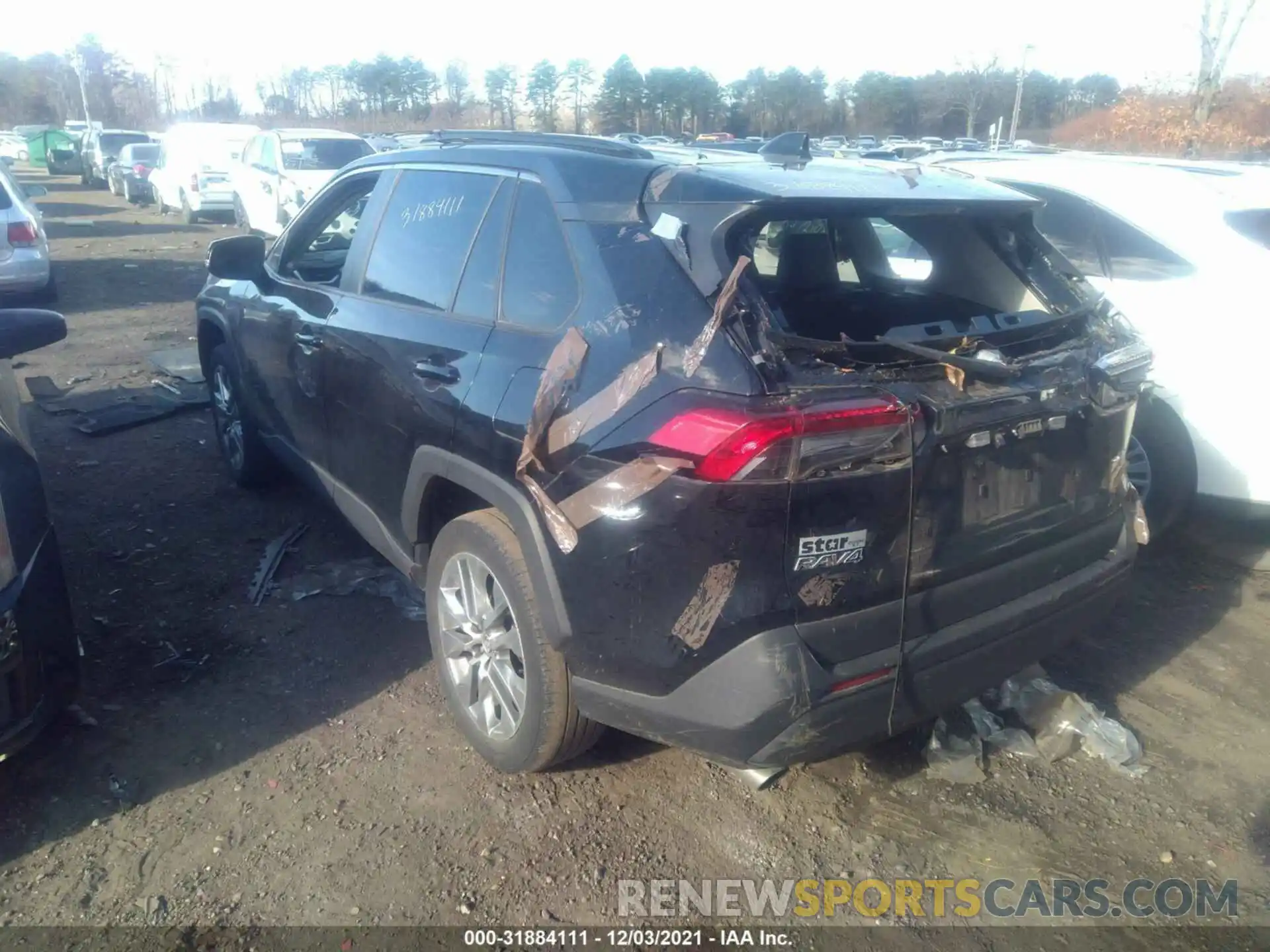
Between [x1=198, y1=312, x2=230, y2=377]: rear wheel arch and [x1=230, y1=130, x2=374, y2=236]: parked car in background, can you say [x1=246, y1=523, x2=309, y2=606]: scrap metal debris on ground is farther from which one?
[x1=230, y1=130, x2=374, y2=236]: parked car in background

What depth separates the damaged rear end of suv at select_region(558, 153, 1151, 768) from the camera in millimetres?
2373

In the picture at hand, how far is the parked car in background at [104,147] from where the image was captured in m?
29.0

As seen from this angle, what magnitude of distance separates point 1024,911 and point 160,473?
508cm

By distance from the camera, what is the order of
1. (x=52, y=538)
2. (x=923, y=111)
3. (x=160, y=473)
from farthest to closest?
(x=923, y=111), (x=160, y=473), (x=52, y=538)

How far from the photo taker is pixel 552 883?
2795mm

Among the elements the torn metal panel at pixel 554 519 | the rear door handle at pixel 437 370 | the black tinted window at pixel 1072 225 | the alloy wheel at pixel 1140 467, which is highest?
the black tinted window at pixel 1072 225

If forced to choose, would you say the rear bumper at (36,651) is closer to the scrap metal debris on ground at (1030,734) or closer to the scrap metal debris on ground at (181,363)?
the scrap metal debris on ground at (1030,734)

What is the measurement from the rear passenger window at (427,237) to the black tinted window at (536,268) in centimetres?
27

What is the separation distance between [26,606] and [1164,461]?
4532mm

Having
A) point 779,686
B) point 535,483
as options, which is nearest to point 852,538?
point 779,686

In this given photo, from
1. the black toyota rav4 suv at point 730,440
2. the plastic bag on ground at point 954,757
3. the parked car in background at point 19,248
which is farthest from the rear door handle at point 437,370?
the parked car in background at point 19,248

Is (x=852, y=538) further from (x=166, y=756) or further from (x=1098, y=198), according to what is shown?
(x=1098, y=198)

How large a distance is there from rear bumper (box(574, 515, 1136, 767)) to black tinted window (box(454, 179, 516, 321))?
124 cm

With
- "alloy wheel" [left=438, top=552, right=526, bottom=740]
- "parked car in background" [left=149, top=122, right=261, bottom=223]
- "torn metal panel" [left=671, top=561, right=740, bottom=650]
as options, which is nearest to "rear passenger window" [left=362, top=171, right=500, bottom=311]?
"alloy wheel" [left=438, top=552, right=526, bottom=740]
